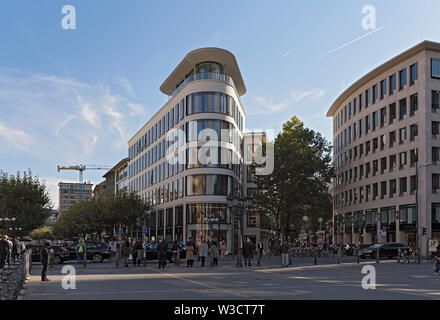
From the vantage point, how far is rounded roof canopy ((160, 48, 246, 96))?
6256 cm

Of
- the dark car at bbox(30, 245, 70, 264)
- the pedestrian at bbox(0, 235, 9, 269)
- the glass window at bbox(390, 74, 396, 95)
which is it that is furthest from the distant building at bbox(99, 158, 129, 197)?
the pedestrian at bbox(0, 235, 9, 269)

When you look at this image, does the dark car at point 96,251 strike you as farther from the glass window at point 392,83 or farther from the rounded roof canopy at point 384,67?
the glass window at point 392,83

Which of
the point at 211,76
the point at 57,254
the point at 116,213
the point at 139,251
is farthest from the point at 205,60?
the point at 139,251

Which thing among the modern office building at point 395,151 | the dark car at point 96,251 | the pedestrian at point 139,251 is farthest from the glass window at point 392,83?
the pedestrian at point 139,251

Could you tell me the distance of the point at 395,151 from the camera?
64562 millimetres

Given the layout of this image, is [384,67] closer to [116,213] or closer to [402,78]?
Result: [402,78]

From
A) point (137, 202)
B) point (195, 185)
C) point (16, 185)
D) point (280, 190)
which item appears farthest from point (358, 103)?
point (16, 185)

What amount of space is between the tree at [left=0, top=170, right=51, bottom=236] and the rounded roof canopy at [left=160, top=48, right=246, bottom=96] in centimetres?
2102

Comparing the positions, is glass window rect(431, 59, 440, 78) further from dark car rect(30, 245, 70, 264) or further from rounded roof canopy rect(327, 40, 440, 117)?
dark car rect(30, 245, 70, 264)

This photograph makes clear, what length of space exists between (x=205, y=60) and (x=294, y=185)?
57.5 feet

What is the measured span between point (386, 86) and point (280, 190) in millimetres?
19193
